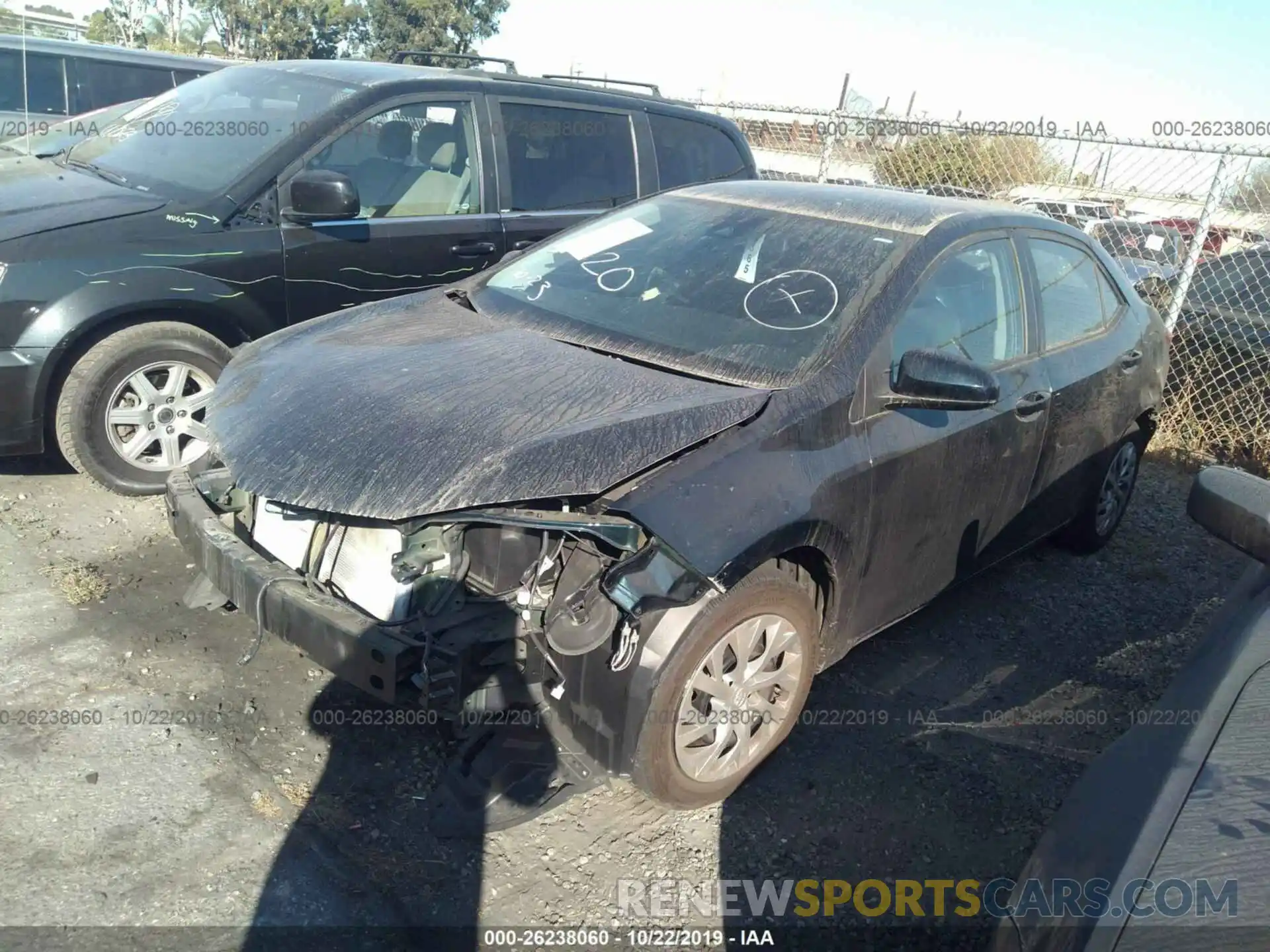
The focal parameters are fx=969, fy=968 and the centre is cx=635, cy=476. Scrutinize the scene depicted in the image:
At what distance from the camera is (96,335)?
4.04 metres

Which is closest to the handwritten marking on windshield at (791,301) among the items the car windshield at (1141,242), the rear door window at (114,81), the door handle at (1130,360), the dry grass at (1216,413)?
the door handle at (1130,360)

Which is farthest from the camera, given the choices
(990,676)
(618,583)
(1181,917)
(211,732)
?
(990,676)

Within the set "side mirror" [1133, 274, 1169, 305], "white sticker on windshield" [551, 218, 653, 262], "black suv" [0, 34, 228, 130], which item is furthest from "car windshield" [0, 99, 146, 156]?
"side mirror" [1133, 274, 1169, 305]

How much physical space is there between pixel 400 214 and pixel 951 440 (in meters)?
3.02

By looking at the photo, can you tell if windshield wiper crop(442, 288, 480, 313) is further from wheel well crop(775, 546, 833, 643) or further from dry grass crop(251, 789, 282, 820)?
dry grass crop(251, 789, 282, 820)

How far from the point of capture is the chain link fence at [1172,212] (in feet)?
22.2

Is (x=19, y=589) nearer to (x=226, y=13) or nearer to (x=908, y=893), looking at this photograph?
(x=908, y=893)

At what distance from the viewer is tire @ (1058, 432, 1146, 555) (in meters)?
4.61

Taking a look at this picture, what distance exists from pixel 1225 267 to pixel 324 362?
7033mm

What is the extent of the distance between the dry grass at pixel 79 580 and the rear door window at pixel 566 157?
9.04 feet

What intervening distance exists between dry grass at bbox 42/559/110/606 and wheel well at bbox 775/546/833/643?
254cm

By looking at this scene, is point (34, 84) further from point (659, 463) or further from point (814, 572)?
point (814, 572)

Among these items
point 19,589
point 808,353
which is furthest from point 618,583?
point 19,589

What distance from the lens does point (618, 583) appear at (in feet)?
8.05
